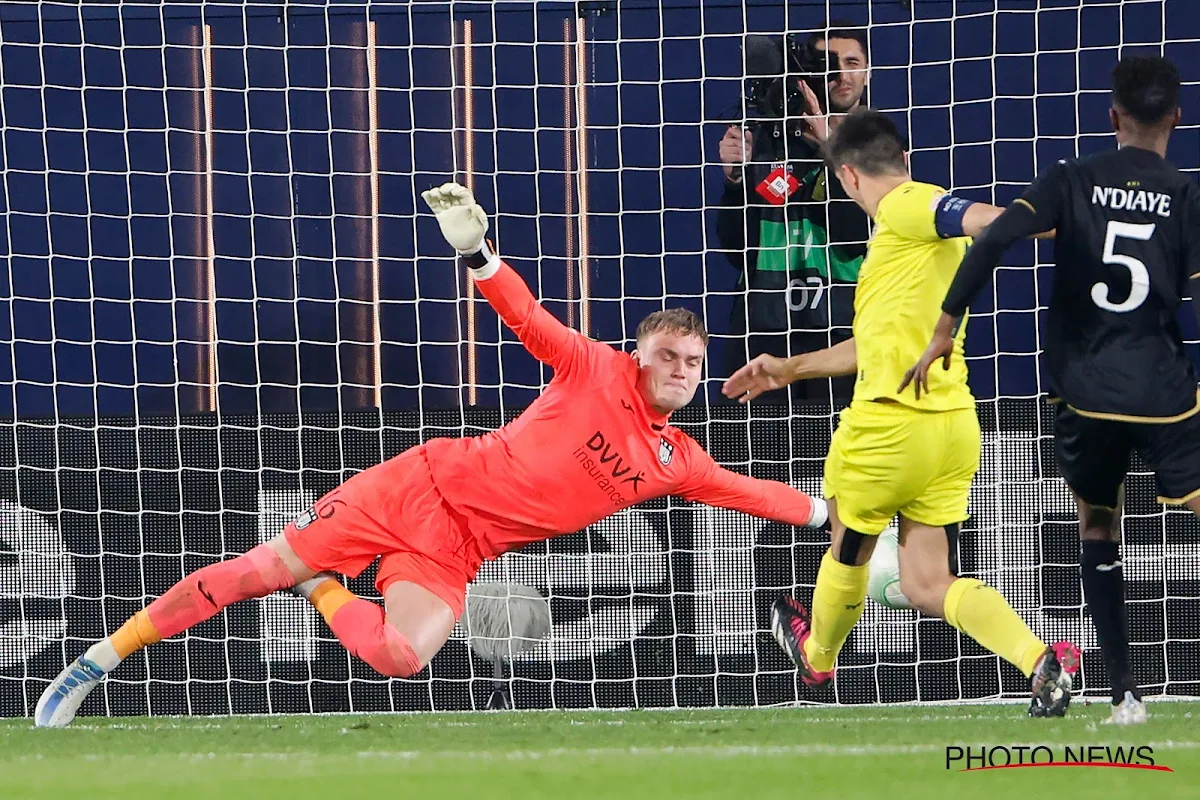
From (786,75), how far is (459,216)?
2184 millimetres

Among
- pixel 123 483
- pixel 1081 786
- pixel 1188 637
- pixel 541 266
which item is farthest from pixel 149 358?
pixel 1081 786

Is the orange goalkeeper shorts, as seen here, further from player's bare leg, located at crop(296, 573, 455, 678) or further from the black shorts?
the black shorts

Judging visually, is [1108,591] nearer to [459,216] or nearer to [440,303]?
[459,216]

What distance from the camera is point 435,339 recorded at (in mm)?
7113

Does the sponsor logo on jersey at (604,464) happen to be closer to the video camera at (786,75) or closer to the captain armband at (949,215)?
the captain armband at (949,215)

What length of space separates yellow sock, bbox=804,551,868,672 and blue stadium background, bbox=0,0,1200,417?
1.92 metres

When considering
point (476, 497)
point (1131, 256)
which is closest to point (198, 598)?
point (476, 497)

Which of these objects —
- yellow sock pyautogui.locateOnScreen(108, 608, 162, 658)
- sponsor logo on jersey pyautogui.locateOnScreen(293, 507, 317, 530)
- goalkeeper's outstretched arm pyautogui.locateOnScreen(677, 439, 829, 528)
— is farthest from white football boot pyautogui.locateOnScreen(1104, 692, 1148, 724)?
yellow sock pyautogui.locateOnScreen(108, 608, 162, 658)

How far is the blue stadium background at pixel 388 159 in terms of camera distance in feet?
22.3

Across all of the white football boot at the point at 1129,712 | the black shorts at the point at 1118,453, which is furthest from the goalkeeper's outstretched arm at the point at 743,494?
the white football boot at the point at 1129,712

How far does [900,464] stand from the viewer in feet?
14.9

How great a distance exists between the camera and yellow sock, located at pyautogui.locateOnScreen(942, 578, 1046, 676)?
14.7ft

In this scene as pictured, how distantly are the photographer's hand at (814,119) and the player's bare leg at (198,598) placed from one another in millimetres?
2541

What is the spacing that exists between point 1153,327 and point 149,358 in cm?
420
